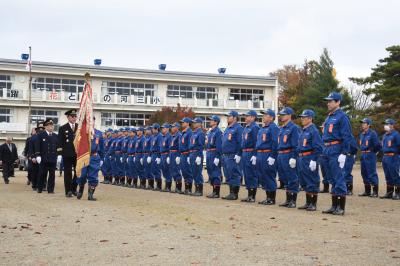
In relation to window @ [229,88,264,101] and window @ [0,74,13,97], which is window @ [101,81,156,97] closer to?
window @ [0,74,13,97]

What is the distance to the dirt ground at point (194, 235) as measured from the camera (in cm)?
698

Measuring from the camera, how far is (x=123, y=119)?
6244cm

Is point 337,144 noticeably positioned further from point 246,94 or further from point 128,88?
point 246,94

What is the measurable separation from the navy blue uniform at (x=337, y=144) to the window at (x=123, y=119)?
166 feet

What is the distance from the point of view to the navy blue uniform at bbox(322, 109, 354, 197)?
11594 millimetres

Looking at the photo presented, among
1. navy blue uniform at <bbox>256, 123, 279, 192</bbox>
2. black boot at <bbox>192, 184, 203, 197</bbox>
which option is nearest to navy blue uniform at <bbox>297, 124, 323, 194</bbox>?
navy blue uniform at <bbox>256, 123, 279, 192</bbox>

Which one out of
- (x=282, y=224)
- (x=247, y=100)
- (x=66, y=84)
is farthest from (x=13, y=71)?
(x=282, y=224)

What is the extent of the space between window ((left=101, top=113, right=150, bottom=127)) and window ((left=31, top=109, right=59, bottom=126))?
4.86 m

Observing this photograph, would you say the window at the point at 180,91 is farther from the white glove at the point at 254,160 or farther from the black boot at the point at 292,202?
the black boot at the point at 292,202

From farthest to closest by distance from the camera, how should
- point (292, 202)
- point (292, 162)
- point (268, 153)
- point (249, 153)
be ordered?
point (249, 153), point (268, 153), point (292, 202), point (292, 162)

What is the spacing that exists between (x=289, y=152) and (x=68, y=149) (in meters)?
6.11

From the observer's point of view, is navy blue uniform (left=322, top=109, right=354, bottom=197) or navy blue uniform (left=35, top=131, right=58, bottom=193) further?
navy blue uniform (left=35, top=131, right=58, bottom=193)

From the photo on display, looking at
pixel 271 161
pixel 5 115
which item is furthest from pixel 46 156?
pixel 5 115

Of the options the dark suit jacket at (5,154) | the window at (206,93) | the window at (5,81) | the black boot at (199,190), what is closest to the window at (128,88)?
the window at (206,93)
